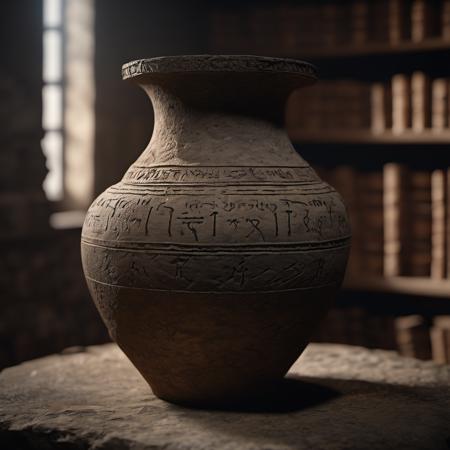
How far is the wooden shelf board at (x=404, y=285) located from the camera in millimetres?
3414

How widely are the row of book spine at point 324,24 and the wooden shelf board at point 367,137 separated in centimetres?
37

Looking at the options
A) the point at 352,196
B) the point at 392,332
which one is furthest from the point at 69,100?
the point at 392,332

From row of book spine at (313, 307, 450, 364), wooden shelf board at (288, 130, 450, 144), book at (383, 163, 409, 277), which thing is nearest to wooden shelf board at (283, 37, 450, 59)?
wooden shelf board at (288, 130, 450, 144)

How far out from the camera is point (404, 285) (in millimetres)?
3469

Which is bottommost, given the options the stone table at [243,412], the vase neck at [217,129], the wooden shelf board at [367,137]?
the stone table at [243,412]

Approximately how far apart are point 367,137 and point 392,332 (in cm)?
81

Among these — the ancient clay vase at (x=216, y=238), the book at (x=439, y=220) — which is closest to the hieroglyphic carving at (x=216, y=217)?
the ancient clay vase at (x=216, y=238)

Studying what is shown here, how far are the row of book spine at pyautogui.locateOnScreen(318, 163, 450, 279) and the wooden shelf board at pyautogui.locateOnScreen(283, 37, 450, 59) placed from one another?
0.48m

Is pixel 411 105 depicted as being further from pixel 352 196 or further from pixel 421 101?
pixel 352 196

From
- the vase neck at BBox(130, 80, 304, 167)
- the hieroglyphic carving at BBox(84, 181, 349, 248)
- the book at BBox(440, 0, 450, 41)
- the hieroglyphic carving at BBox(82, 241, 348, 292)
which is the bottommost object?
the hieroglyphic carving at BBox(82, 241, 348, 292)

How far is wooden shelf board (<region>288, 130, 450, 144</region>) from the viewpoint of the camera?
339 cm

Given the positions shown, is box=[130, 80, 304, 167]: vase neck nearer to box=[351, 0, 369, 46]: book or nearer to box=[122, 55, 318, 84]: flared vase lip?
box=[122, 55, 318, 84]: flared vase lip

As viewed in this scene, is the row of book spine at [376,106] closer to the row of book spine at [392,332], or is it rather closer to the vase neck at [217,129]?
the row of book spine at [392,332]

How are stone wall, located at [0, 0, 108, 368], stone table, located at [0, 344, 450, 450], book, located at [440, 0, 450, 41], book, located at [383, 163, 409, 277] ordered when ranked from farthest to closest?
1. book, located at [383, 163, 409, 277]
2. book, located at [440, 0, 450, 41]
3. stone wall, located at [0, 0, 108, 368]
4. stone table, located at [0, 344, 450, 450]
